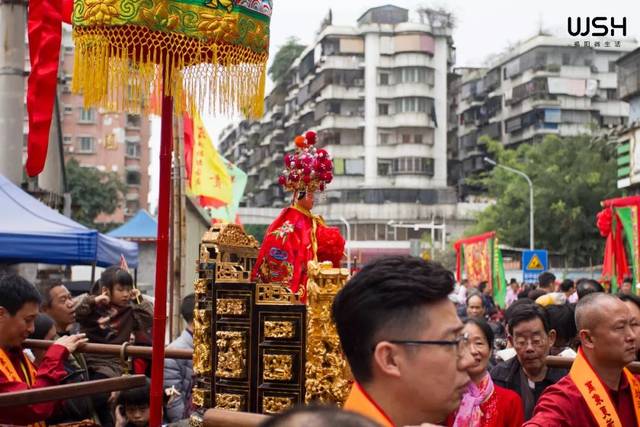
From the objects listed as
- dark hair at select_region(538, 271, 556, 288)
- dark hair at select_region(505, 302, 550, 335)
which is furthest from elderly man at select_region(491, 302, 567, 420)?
dark hair at select_region(538, 271, 556, 288)

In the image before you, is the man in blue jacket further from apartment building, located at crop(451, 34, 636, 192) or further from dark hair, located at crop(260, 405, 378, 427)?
apartment building, located at crop(451, 34, 636, 192)

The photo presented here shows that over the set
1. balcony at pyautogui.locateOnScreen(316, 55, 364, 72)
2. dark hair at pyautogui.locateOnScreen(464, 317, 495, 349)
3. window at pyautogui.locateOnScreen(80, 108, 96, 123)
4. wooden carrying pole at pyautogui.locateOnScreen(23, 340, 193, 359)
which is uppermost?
balcony at pyautogui.locateOnScreen(316, 55, 364, 72)

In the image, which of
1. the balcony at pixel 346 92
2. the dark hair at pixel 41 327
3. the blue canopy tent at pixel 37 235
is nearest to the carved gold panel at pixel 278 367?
the dark hair at pixel 41 327

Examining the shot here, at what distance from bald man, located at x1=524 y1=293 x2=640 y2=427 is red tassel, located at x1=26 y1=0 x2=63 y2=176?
9.95ft

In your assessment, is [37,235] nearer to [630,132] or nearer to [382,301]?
[382,301]

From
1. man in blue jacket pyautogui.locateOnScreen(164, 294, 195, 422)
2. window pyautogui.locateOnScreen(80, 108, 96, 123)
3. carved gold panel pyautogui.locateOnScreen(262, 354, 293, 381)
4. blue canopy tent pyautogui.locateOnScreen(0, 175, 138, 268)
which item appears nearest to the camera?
carved gold panel pyautogui.locateOnScreen(262, 354, 293, 381)

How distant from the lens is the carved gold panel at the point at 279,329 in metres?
4.62

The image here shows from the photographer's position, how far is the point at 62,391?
3.61 meters

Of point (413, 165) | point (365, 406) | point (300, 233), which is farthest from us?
point (413, 165)

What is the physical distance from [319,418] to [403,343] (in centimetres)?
77

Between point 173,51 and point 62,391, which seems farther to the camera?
point 173,51

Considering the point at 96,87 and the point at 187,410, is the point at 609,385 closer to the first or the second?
the point at 96,87

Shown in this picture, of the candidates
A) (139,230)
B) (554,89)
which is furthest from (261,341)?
(554,89)

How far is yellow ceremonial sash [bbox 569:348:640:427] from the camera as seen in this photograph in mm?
3449
